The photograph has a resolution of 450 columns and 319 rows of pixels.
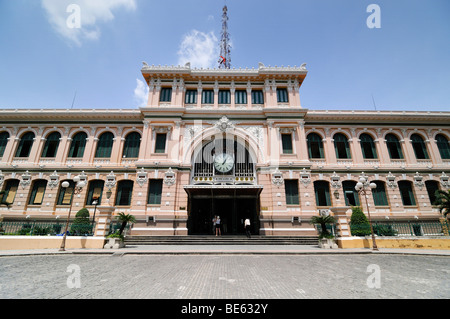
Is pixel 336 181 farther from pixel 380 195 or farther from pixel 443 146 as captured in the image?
pixel 443 146

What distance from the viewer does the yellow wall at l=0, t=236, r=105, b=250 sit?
1277cm

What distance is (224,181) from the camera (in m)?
20.7

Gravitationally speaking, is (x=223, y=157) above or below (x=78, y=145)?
below

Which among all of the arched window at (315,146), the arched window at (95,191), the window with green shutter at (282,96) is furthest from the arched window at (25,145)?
the arched window at (315,146)

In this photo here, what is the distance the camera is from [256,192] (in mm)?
19516

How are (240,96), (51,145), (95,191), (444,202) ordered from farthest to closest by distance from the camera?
(240,96), (51,145), (95,191), (444,202)

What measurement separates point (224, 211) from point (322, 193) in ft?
34.6

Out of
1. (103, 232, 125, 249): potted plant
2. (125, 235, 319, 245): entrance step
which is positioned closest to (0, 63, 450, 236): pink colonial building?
(125, 235, 319, 245): entrance step

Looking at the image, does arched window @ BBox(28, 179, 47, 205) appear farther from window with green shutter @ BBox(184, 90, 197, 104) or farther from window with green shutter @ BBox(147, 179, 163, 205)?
window with green shutter @ BBox(184, 90, 197, 104)

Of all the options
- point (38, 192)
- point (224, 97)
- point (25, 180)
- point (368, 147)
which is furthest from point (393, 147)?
point (25, 180)
